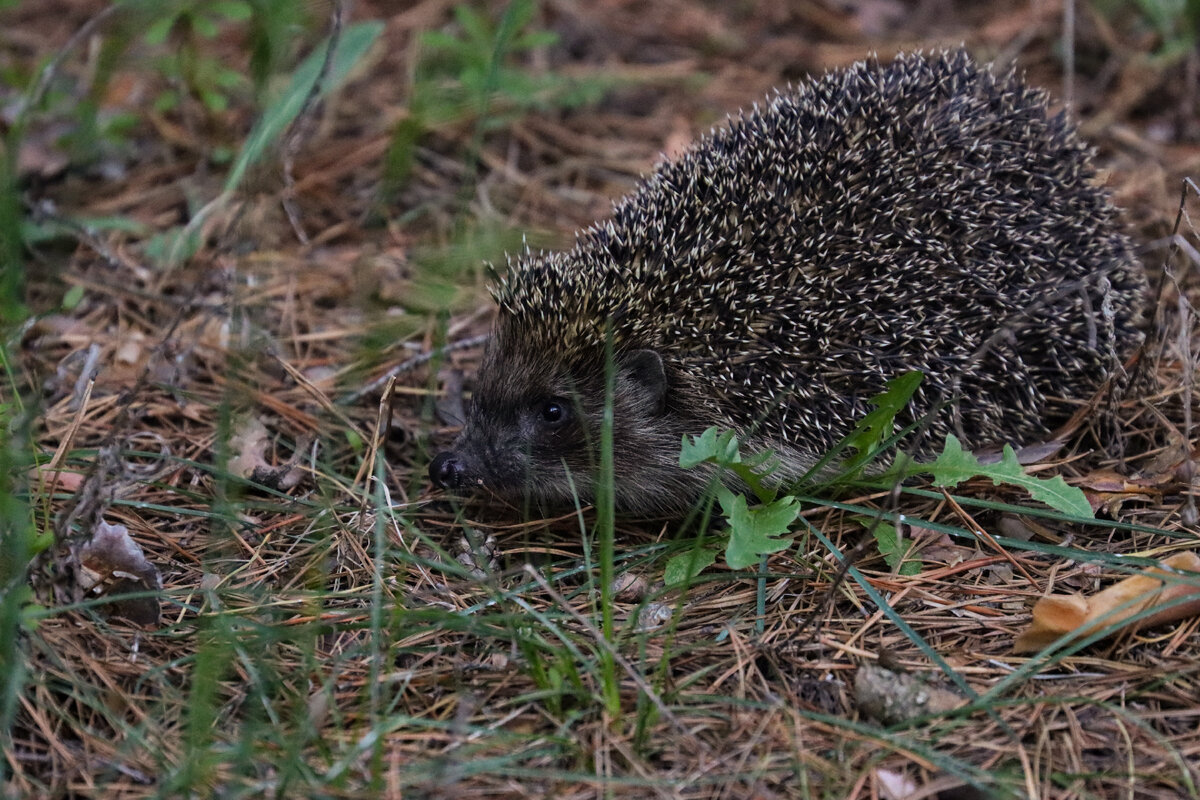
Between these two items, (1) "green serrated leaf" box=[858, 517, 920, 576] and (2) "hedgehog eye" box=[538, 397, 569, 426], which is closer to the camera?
(1) "green serrated leaf" box=[858, 517, 920, 576]

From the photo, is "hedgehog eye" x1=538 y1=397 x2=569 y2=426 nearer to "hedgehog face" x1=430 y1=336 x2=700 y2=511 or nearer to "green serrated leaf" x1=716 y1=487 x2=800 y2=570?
"hedgehog face" x1=430 y1=336 x2=700 y2=511

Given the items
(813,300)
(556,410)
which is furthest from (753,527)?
(556,410)

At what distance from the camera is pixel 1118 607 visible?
347 cm

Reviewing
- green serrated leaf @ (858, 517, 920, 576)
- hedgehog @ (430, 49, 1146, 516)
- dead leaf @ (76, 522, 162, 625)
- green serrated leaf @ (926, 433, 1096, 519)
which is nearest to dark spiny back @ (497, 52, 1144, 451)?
hedgehog @ (430, 49, 1146, 516)

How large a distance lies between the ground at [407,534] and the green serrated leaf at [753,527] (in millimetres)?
93

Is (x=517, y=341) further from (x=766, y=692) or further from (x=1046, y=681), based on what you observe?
(x=1046, y=681)

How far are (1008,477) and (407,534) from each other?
2.34 metres

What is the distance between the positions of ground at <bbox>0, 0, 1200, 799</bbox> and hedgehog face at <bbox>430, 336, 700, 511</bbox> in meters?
0.18

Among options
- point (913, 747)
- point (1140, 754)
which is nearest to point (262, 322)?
point (913, 747)

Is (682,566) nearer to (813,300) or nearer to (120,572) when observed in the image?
(813,300)

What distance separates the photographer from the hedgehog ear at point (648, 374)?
15.0 feet

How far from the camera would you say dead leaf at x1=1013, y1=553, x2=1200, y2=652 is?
11.5 feet

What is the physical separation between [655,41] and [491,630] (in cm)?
601

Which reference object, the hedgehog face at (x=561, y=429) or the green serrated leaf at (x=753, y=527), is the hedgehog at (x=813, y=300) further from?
the green serrated leaf at (x=753, y=527)
